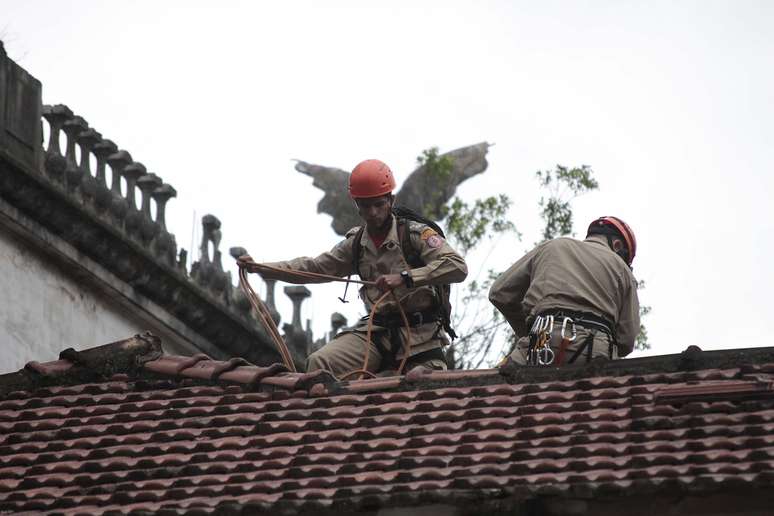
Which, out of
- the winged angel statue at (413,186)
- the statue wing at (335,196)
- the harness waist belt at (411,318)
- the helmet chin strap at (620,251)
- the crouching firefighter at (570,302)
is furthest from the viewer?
the statue wing at (335,196)

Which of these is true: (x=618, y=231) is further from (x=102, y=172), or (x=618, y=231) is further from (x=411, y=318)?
(x=102, y=172)

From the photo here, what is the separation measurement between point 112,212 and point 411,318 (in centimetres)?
867

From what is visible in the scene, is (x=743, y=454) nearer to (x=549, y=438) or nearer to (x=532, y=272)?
(x=549, y=438)

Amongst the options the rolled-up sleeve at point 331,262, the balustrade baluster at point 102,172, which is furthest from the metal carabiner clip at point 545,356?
the balustrade baluster at point 102,172

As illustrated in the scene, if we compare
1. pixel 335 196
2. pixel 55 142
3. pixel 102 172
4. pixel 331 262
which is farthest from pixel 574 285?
pixel 335 196

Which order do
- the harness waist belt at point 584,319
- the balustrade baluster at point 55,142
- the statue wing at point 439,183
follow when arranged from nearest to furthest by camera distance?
the harness waist belt at point 584,319 < the balustrade baluster at point 55,142 < the statue wing at point 439,183

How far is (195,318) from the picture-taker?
25969 mm

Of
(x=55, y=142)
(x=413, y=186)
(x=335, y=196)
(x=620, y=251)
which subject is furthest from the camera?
(x=335, y=196)

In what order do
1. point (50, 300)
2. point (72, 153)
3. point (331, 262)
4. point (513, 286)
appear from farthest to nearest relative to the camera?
point (72, 153) < point (50, 300) < point (331, 262) < point (513, 286)

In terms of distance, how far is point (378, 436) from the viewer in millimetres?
13383

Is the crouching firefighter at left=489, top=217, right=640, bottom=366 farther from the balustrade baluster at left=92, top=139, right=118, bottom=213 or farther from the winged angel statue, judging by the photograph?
the winged angel statue

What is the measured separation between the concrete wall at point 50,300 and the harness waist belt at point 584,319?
7.82 m

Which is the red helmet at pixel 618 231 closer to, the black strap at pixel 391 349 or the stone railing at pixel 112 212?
the black strap at pixel 391 349

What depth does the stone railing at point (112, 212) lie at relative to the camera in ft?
74.1
